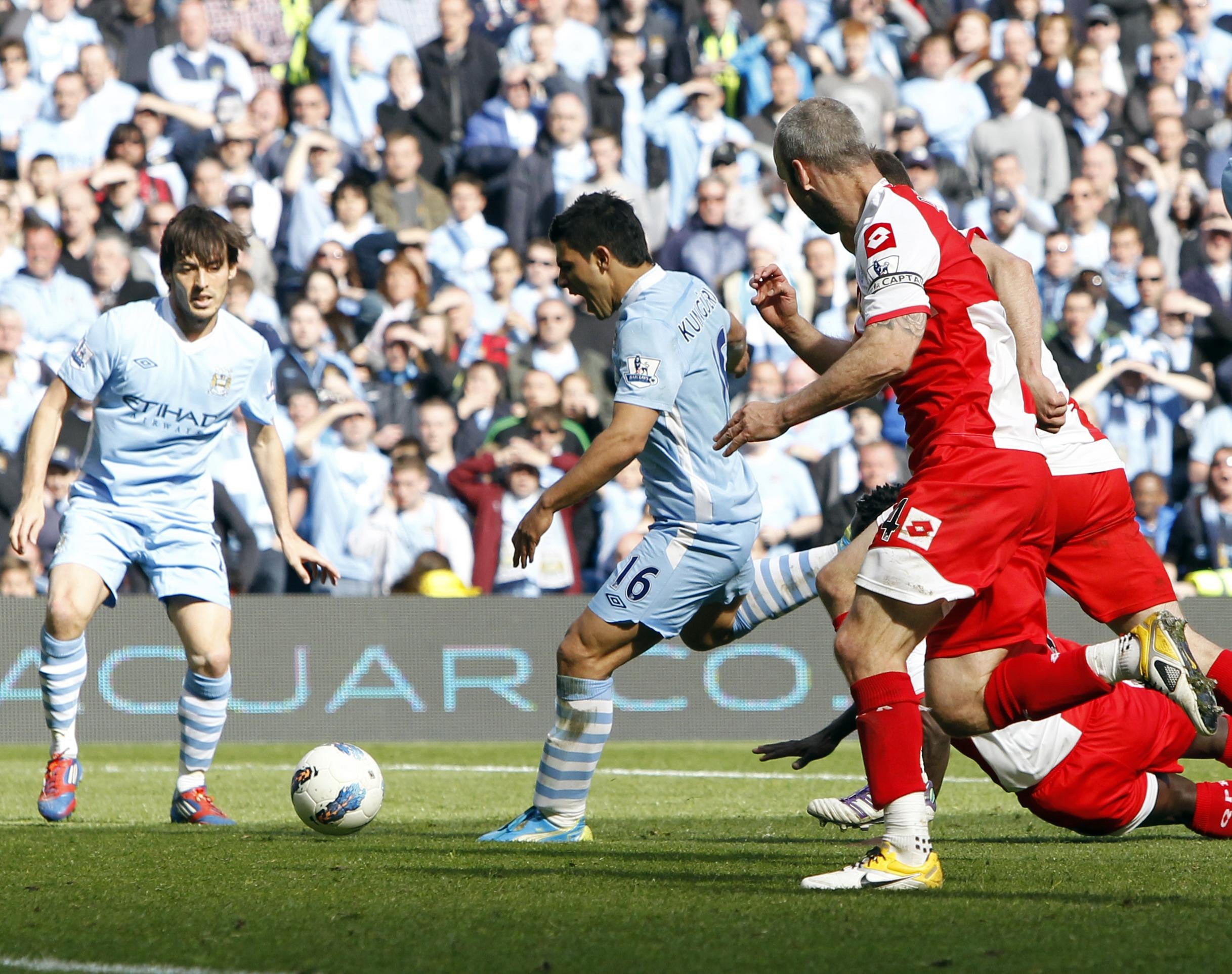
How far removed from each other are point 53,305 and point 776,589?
27.4ft

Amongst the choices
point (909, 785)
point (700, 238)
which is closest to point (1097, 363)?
point (700, 238)

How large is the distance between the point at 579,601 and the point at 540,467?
1080 millimetres

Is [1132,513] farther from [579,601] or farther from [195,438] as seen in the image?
[579,601]

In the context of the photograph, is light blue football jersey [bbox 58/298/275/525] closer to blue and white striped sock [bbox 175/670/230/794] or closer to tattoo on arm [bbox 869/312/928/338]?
blue and white striped sock [bbox 175/670/230/794]

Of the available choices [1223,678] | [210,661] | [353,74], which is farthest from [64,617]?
[353,74]

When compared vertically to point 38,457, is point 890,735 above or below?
above

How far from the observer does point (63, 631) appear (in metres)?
7.30

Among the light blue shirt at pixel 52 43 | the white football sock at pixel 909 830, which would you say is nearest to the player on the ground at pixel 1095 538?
the white football sock at pixel 909 830

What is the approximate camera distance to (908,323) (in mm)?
4766

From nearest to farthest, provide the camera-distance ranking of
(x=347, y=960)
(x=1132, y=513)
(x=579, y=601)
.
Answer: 1. (x=347, y=960)
2. (x=1132, y=513)
3. (x=579, y=601)

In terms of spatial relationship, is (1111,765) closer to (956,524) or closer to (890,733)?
(890,733)

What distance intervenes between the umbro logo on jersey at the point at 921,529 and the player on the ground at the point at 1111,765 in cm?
102

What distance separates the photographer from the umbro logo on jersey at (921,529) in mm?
4809

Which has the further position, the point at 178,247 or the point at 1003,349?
the point at 178,247
